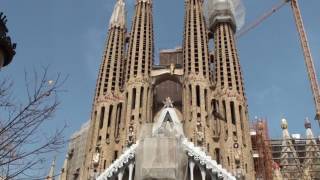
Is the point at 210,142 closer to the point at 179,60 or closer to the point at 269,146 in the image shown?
the point at 269,146

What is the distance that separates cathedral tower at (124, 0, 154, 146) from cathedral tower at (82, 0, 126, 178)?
1.37 m

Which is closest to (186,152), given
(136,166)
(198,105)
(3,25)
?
(136,166)

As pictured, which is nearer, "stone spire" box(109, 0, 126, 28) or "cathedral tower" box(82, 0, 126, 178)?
"cathedral tower" box(82, 0, 126, 178)

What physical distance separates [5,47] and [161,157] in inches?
513

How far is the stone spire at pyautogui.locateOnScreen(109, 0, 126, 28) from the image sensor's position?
49.9 meters

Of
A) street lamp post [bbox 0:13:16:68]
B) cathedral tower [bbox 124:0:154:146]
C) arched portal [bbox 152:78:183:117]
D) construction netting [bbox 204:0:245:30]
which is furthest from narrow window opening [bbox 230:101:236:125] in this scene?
street lamp post [bbox 0:13:16:68]

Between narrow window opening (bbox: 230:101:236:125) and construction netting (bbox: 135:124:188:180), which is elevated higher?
narrow window opening (bbox: 230:101:236:125)

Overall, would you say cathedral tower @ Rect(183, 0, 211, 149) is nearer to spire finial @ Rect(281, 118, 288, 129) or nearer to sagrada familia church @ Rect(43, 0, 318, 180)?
sagrada familia church @ Rect(43, 0, 318, 180)

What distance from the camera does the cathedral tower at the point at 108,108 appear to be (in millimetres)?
38500

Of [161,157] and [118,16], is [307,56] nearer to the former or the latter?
[118,16]

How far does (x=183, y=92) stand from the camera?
42.7 meters

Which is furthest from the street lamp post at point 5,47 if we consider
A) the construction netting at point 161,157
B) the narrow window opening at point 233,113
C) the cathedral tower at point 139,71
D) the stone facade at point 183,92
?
the narrow window opening at point 233,113

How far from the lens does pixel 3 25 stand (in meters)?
7.90

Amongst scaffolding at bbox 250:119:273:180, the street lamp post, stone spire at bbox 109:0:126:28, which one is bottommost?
the street lamp post
